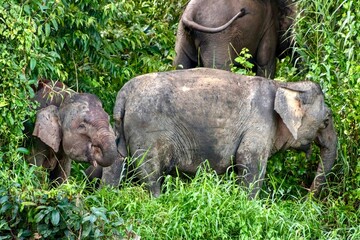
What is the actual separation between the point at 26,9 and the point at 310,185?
273 centimetres

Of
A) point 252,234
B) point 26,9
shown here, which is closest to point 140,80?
point 26,9

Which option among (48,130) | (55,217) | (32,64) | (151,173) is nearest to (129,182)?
(151,173)

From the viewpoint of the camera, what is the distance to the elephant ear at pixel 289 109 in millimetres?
11859

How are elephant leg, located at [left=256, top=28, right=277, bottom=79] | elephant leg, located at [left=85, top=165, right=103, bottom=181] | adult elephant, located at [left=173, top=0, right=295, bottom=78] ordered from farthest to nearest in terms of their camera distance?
1. elephant leg, located at [left=256, top=28, right=277, bottom=79]
2. adult elephant, located at [left=173, top=0, right=295, bottom=78]
3. elephant leg, located at [left=85, top=165, right=103, bottom=181]

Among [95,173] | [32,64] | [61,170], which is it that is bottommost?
[95,173]

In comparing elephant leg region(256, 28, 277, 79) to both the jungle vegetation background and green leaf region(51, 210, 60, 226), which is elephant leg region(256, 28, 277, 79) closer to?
the jungle vegetation background

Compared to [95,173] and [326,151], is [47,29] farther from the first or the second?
[326,151]

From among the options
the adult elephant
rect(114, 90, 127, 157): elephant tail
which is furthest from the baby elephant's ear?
the adult elephant

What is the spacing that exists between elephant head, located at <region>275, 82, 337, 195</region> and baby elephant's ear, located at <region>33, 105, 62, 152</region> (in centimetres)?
166

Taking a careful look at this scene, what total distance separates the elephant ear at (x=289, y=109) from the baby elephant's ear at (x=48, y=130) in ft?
5.43

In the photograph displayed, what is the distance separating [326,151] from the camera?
12172 millimetres

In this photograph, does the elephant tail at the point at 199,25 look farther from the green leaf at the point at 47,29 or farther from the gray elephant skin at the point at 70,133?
the gray elephant skin at the point at 70,133

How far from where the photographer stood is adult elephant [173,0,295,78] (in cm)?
1360

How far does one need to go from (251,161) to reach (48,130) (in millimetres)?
1529
